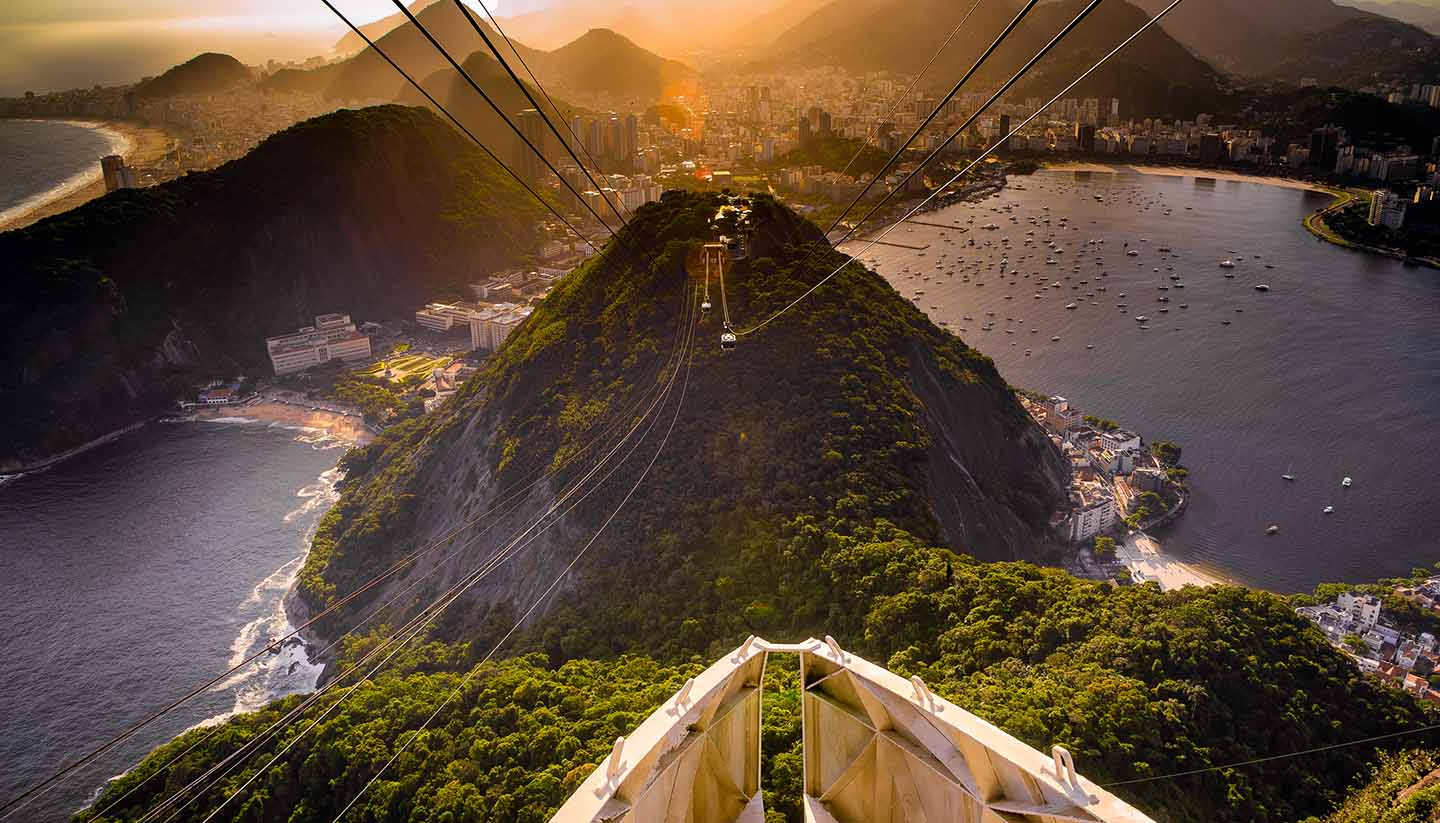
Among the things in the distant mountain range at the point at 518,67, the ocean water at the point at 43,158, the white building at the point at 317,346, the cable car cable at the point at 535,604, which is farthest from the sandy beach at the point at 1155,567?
→ the distant mountain range at the point at 518,67

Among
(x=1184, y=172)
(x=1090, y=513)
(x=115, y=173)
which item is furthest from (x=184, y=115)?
(x=1184, y=172)

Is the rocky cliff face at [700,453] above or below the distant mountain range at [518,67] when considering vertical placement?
below

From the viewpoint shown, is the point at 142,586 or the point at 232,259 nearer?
the point at 142,586

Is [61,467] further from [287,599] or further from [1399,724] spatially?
[1399,724]

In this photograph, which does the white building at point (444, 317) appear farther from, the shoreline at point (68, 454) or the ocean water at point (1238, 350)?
the ocean water at point (1238, 350)

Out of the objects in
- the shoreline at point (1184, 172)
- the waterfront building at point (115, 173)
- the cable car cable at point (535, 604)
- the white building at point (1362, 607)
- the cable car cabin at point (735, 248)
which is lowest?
the white building at point (1362, 607)

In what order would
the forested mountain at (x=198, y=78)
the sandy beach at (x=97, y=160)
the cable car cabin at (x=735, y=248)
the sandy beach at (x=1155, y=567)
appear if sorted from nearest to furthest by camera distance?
the cable car cabin at (x=735, y=248)
the sandy beach at (x=1155, y=567)
the sandy beach at (x=97, y=160)
the forested mountain at (x=198, y=78)

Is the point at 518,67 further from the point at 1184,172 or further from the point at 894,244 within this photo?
the point at 1184,172

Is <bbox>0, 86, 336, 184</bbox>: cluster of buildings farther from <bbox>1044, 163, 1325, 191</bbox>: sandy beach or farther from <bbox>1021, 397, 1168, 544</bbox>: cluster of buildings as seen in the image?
<bbox>1044, 163, 1325, 191</bbox>: sandy beach
